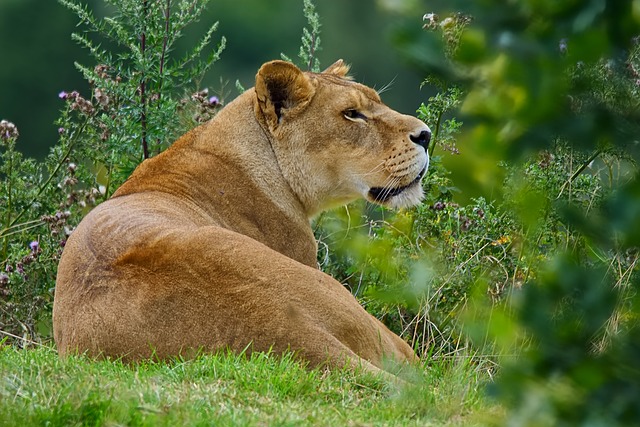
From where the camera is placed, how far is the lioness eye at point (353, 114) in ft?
21.9

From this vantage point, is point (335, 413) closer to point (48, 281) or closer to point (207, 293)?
point (207, 293)

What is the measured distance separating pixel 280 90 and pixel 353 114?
1.37ft

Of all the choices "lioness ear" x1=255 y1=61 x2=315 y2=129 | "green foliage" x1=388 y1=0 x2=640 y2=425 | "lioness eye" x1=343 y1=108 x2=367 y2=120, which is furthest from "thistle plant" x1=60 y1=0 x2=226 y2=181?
"green foliage" x1=388 y1=0 x2=640 y2=425

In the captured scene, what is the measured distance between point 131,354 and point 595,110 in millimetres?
2904

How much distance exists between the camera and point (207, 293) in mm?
4809

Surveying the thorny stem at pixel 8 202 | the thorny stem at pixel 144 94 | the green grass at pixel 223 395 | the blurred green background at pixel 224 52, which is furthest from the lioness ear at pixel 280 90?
the blurred green background at pixel 224 52

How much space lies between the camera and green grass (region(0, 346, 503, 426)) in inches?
147

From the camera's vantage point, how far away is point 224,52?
48.4 meters

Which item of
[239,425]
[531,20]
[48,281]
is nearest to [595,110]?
[531,20]

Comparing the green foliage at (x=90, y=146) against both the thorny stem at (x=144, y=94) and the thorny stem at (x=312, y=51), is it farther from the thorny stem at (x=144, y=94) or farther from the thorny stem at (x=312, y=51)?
the thorny stem at (x=312, y=51)

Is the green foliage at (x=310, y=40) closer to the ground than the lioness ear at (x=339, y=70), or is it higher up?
higher up

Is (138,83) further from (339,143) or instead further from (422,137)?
(422,137)

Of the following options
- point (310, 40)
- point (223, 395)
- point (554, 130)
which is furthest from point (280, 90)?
point (554, 130)

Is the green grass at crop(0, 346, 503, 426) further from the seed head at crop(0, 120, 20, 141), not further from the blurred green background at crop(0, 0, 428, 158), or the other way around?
the blurred green background at crop(0, 0, 428, 158)
